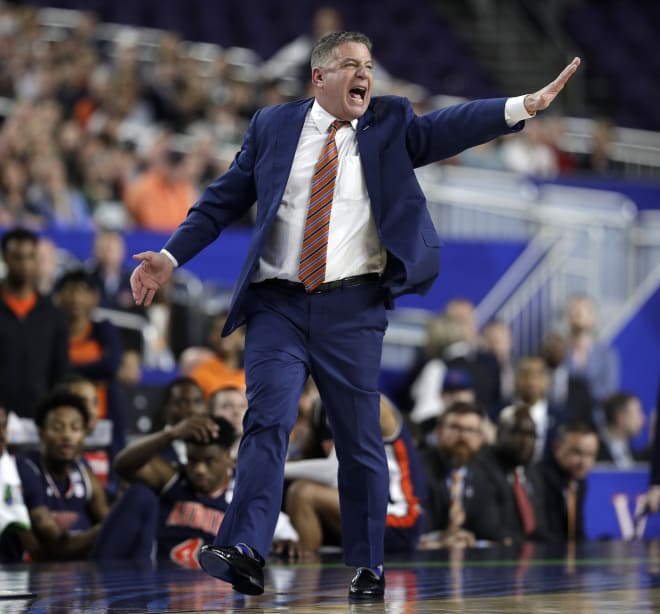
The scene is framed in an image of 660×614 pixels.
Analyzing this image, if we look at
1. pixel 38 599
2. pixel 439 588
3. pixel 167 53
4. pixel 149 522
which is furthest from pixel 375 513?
pixel 167 53

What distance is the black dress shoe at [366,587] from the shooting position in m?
4.75

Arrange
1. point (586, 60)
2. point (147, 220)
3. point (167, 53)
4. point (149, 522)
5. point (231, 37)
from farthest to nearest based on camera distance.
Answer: point (586, 60), point (231, 37), point (167, 53), point (147, 220), point (149, 522)

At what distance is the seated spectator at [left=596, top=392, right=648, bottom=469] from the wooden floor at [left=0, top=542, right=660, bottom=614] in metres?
3.46

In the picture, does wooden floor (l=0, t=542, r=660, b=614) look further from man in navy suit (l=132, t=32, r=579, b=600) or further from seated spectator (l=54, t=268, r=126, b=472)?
seated spectator (l=54, t=268, r=126, b=472)

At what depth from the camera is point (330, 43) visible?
15.8 ft

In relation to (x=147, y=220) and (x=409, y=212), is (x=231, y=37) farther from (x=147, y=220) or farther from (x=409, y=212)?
(x=409, y=212)

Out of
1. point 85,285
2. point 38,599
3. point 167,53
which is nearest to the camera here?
point 38,599

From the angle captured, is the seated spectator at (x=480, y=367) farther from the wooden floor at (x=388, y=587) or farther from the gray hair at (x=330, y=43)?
the gray hair at (x=330, y=43)

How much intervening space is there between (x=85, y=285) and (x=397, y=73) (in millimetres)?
10352

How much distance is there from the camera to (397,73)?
59.8ft

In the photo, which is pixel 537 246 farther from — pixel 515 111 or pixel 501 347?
pixel 515 111

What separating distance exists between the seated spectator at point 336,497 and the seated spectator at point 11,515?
1239mm

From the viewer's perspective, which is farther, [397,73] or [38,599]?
[397,73]

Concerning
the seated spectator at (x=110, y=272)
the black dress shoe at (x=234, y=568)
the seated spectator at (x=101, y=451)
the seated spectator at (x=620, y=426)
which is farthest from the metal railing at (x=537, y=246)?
the black dress shoe at (x=234, y=568)
